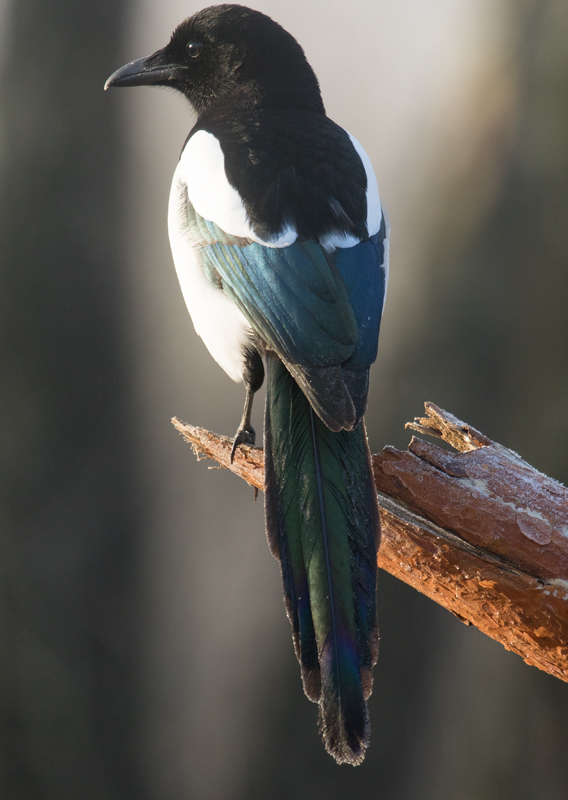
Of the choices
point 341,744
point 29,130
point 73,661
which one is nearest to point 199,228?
point 341,744

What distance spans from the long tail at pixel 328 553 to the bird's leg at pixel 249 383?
0.19 metres

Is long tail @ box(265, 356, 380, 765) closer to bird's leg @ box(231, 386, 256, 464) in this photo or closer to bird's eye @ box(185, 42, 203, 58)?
bird's leg @ box(231, 386, 256, 464)

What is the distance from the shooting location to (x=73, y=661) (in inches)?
67.7

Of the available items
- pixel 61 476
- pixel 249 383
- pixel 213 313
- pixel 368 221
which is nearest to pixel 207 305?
pixel 213 313

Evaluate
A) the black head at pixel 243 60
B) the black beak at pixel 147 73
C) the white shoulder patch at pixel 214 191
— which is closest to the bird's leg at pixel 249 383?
the white shoulder patch at pixel 214 191

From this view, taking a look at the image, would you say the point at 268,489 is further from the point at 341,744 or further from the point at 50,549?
the point at 50,549

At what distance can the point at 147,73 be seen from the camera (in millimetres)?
1035

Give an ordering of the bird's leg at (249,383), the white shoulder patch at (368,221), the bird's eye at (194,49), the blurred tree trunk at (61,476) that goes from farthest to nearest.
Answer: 1. the blurred tree trunk at (61,476)
2. the bird's eye at (194,49)
3. the bird's leg at (249,383)
4. the white shoulder patch at (368,221)

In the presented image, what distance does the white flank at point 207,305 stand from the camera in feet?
2.69

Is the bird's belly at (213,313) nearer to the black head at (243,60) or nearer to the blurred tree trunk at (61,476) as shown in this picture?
the black head at (243,60)

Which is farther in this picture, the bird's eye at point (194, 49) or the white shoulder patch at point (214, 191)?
the bird's eye at point (194, 49)

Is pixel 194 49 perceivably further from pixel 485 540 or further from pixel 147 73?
pixel 485 540

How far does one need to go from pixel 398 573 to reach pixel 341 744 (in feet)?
0.73

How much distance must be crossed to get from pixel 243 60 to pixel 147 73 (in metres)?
0.18
